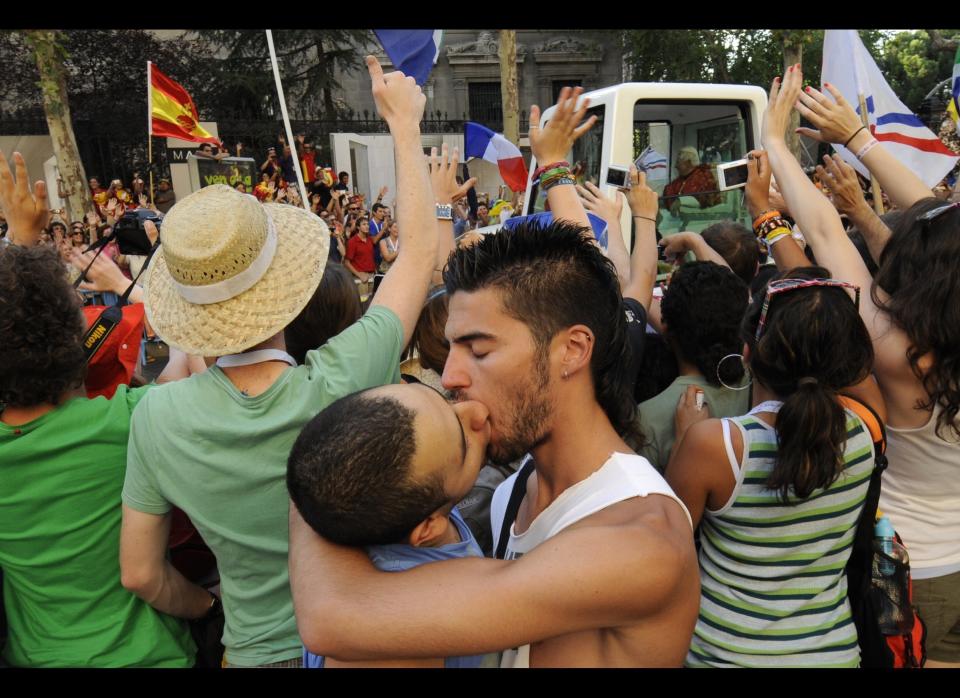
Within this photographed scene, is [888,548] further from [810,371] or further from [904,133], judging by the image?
[904,133]

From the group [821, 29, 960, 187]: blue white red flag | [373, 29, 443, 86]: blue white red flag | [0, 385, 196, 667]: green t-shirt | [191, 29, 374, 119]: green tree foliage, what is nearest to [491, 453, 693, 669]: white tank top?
[0, 385, 196, 667]: green t-shirt

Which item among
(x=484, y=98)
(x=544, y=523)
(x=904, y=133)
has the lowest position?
(x=544, y=523)

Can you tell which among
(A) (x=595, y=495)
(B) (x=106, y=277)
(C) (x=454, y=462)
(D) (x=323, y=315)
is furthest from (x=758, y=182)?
(B) (x=106, y=277)

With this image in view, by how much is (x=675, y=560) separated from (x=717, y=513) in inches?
25.4

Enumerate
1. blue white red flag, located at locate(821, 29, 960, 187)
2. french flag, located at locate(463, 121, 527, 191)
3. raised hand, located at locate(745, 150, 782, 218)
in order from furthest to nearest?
french flag, located at locate(463, 121, 527, 191)
blue white red flag, located at locate(821, 29, 960, 187)
raised hand, located at locate(745, 150, 782, 218)

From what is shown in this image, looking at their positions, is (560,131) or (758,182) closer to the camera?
(560,131)

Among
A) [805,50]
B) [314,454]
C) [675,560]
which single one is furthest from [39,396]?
[805,50]

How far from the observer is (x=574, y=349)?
59.1 inches

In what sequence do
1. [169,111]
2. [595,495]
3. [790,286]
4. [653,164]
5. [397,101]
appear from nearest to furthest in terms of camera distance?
1. [595,495]
2. [790,286]
3. [397,101]
4. [653,164]
5. [169,111]

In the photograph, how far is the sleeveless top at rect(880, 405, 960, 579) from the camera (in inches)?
75.9

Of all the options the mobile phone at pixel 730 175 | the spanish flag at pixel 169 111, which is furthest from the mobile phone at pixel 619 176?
the spanish flag at pixel 169 111

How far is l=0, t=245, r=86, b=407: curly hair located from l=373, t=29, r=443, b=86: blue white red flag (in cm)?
166

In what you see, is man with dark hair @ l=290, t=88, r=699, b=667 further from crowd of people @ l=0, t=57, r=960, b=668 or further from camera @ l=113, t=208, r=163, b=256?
camera @ l=113, t=208, r=163, b=256

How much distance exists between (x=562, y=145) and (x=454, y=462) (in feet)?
5.06
